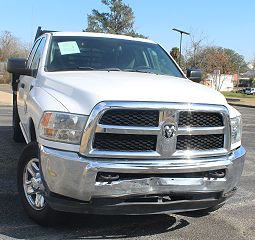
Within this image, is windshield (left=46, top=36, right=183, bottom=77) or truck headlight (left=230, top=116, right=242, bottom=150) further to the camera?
windshield (left=46, top=36, right=183, bottom=77)

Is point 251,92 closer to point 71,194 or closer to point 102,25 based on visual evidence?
point 102,25

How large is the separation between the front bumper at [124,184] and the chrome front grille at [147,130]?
0.27 feet

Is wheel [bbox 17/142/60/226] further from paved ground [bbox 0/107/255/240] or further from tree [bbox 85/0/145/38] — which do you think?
tree [bbox 85/0/145/38]

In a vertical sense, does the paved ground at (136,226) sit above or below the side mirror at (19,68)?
below

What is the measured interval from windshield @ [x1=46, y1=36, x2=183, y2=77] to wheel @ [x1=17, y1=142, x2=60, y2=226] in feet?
4.03

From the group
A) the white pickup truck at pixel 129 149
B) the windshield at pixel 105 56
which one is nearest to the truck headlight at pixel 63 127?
the white pickup truck at pixel 129 149

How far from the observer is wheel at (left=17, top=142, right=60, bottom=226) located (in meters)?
4.18

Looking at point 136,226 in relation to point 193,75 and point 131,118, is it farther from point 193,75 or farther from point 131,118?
point 193,75

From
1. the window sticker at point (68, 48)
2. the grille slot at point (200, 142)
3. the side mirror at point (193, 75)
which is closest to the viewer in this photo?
the grille slot at point (200, 142)

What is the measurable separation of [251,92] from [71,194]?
232 feet

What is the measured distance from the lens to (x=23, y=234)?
4.14 metres

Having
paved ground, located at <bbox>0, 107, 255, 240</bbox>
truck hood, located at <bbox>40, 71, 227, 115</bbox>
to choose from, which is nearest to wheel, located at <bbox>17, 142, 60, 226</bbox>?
paved ground, located at <bbox>0, 107, 255, 240</bbox>

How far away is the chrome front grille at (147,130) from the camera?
3766 millimetres

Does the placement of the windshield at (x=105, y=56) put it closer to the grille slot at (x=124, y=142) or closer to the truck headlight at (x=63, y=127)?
the truck headlight at (x=63, y=127)
